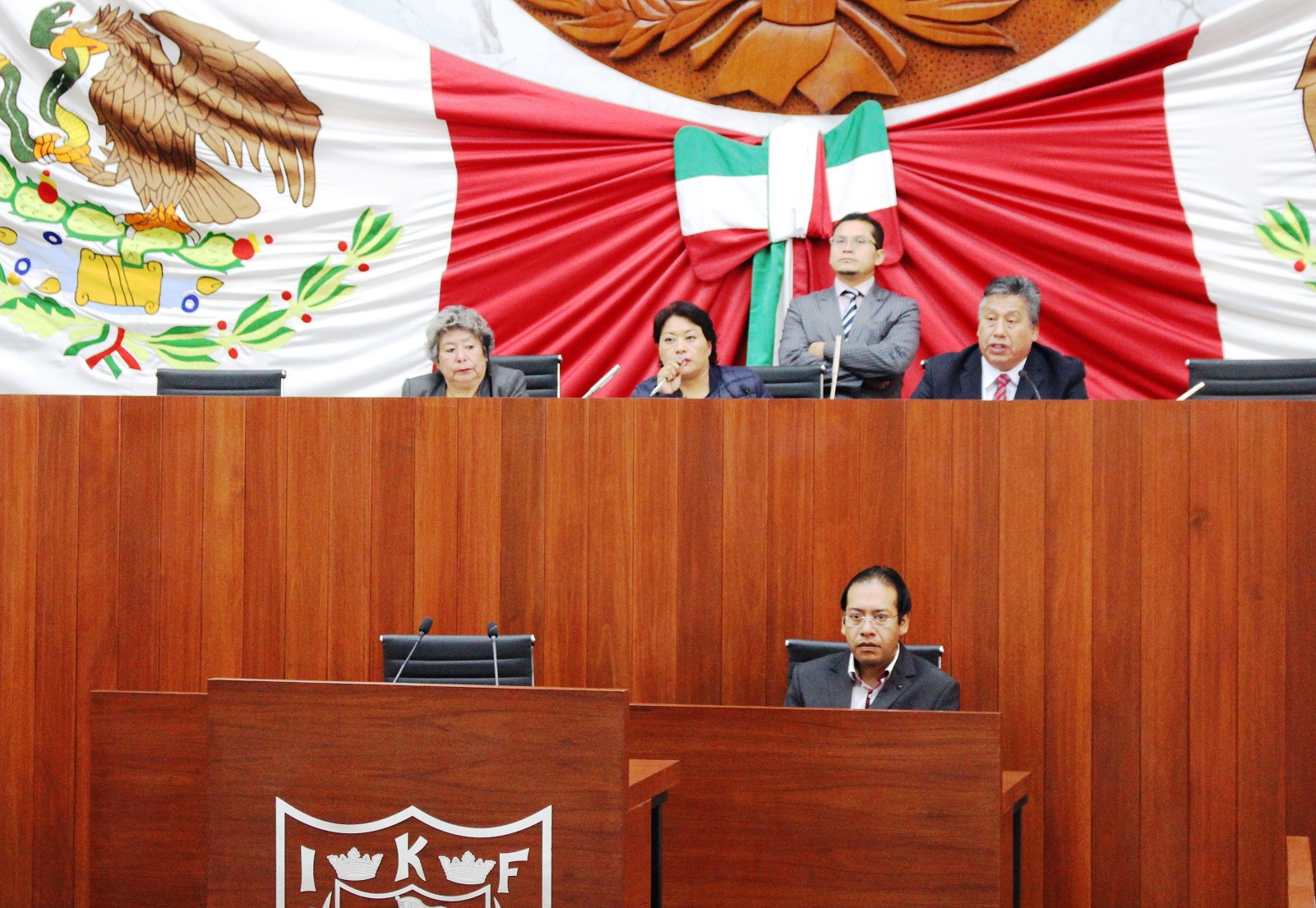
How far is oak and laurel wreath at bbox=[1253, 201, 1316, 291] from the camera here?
4758 millimetres

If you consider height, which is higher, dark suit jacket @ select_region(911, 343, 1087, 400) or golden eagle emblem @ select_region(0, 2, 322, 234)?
golden eagle emblem @ select_region(0, 2, 322, 234)

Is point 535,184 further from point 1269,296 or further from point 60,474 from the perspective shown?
point 1269,296

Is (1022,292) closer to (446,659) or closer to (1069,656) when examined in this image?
(1069,656)

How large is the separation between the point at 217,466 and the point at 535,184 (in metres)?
1.69

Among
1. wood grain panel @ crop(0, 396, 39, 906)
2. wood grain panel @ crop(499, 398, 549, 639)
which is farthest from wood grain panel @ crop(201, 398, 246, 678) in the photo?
wood grain panel @ crop(499, 398, 549, 639)

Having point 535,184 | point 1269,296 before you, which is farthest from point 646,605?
point 1269,296

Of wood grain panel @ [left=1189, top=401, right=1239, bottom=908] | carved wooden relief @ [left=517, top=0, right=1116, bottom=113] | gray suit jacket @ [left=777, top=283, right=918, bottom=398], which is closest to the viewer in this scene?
wood grain panel @ [left=1189, top=401, right=1239, bottom=908]

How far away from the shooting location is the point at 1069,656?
12.0 feet

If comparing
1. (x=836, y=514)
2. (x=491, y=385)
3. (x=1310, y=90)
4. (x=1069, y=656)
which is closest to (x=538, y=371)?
(x=491, y=385)

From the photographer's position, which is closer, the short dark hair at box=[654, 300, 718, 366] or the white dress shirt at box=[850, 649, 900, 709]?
the white dress shirt at box=[850, 649, 900, 709]

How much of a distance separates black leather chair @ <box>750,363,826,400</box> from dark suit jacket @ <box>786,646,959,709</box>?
1.05 meters

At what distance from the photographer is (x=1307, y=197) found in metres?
4.76

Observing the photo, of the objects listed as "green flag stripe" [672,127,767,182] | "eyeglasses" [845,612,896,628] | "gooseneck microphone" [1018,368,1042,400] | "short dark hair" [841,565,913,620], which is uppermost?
"green flag stripe" [672,127,767,182]

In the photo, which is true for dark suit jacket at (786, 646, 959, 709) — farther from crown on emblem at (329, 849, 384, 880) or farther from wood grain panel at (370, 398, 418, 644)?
crown on emblem at (329, 849, 384, 880)
